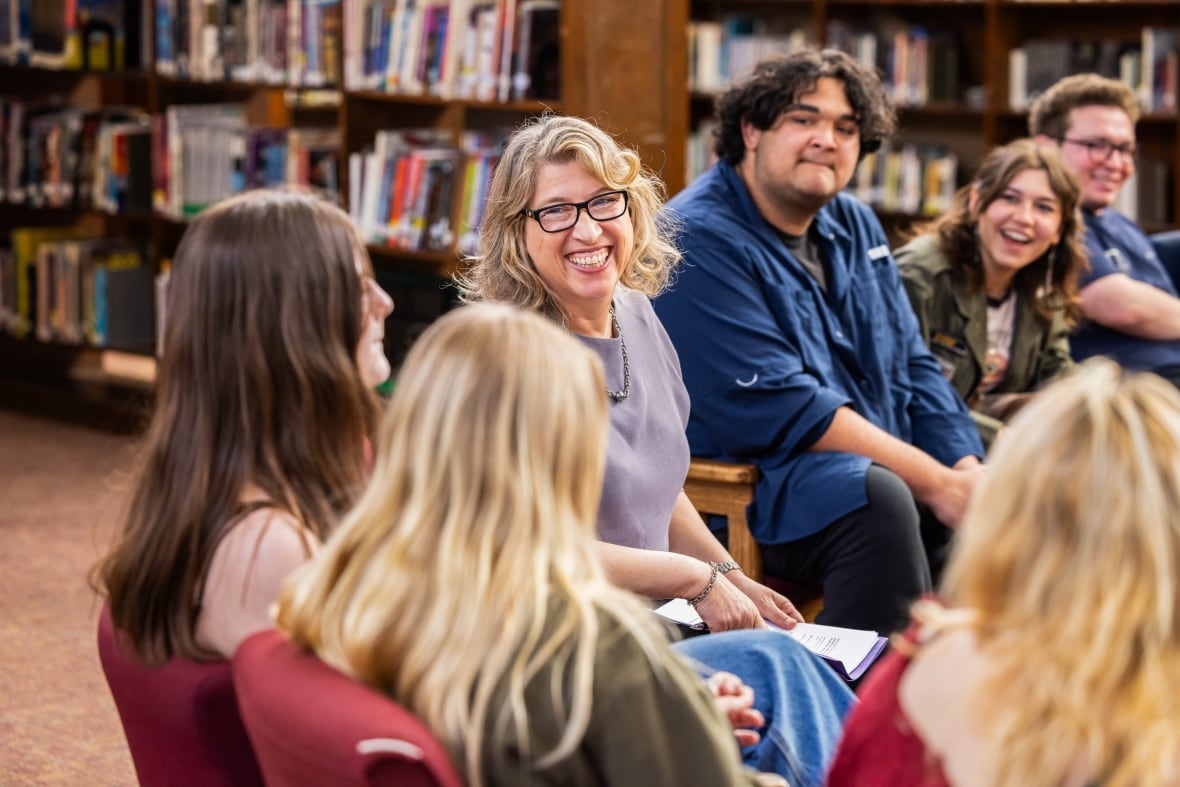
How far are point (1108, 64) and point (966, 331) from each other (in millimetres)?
2636

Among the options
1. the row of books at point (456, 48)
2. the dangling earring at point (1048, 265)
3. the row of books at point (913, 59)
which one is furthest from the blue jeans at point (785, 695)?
the row of books at point (913, 59)

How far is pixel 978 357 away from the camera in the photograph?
11.6ft

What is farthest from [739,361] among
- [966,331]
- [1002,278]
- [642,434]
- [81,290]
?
[81,290]

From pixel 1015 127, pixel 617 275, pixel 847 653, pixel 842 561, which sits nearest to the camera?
pixel 847 653

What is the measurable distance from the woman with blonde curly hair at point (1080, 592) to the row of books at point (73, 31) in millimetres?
5337

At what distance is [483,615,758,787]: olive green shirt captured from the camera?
1.30 meters

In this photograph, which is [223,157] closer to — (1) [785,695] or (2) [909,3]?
(2) [909,3]

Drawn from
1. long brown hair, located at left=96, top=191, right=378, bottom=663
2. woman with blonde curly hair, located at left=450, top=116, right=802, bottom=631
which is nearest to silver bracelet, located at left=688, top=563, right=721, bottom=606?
woman with blonde curly hair, located at left=450, top=116, right=802, bottom=631

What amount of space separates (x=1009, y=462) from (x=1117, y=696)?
201mm

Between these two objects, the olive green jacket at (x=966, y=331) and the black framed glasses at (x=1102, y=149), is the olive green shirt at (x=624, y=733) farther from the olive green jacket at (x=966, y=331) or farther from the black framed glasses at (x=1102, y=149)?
the black framed glasses at (x=1102, y=149)

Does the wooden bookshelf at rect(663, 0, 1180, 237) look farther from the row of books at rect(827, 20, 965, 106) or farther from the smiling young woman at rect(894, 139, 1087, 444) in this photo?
the smiling young woman at rect(894, 139, 1087, 444)

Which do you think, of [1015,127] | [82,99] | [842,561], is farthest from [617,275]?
[82,99]

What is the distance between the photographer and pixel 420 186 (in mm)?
4949

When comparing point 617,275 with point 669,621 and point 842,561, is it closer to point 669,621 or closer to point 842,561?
point 669,621
